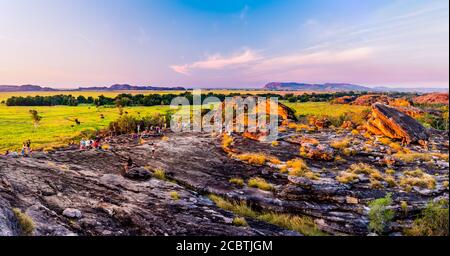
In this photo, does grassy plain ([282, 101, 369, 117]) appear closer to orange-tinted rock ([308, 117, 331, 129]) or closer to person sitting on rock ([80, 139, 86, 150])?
orange-tinted rock ([308, 117, 331, 129])

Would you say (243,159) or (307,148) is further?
(307,148)

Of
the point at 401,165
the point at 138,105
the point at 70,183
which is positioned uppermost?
the point at 138,105

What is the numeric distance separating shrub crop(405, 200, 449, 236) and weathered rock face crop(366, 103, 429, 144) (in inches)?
326

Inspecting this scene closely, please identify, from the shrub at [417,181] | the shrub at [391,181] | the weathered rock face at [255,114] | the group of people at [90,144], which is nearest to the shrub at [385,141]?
the shrub at [417,181]

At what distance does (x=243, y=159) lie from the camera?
10.7 metres

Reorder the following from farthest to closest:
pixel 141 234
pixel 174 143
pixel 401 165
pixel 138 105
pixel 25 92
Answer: pixel 401 165
pixel 174 143
pixel 138 105
pixel 25 92
pixel 141 234

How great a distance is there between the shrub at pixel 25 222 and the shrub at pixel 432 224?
25.1 feet

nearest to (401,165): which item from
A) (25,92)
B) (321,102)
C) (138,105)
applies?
(321,102)

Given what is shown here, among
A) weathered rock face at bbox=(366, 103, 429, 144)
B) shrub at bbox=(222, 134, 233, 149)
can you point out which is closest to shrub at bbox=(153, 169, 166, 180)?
shrub at bbox=(222, 134, 233, 149)

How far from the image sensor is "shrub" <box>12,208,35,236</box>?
4.84m

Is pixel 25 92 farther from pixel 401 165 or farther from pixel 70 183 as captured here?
pixel 401 165

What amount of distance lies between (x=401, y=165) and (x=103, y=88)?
11.0m

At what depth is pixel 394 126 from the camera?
49.8 feet

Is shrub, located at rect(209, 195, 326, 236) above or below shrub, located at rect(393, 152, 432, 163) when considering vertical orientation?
below
